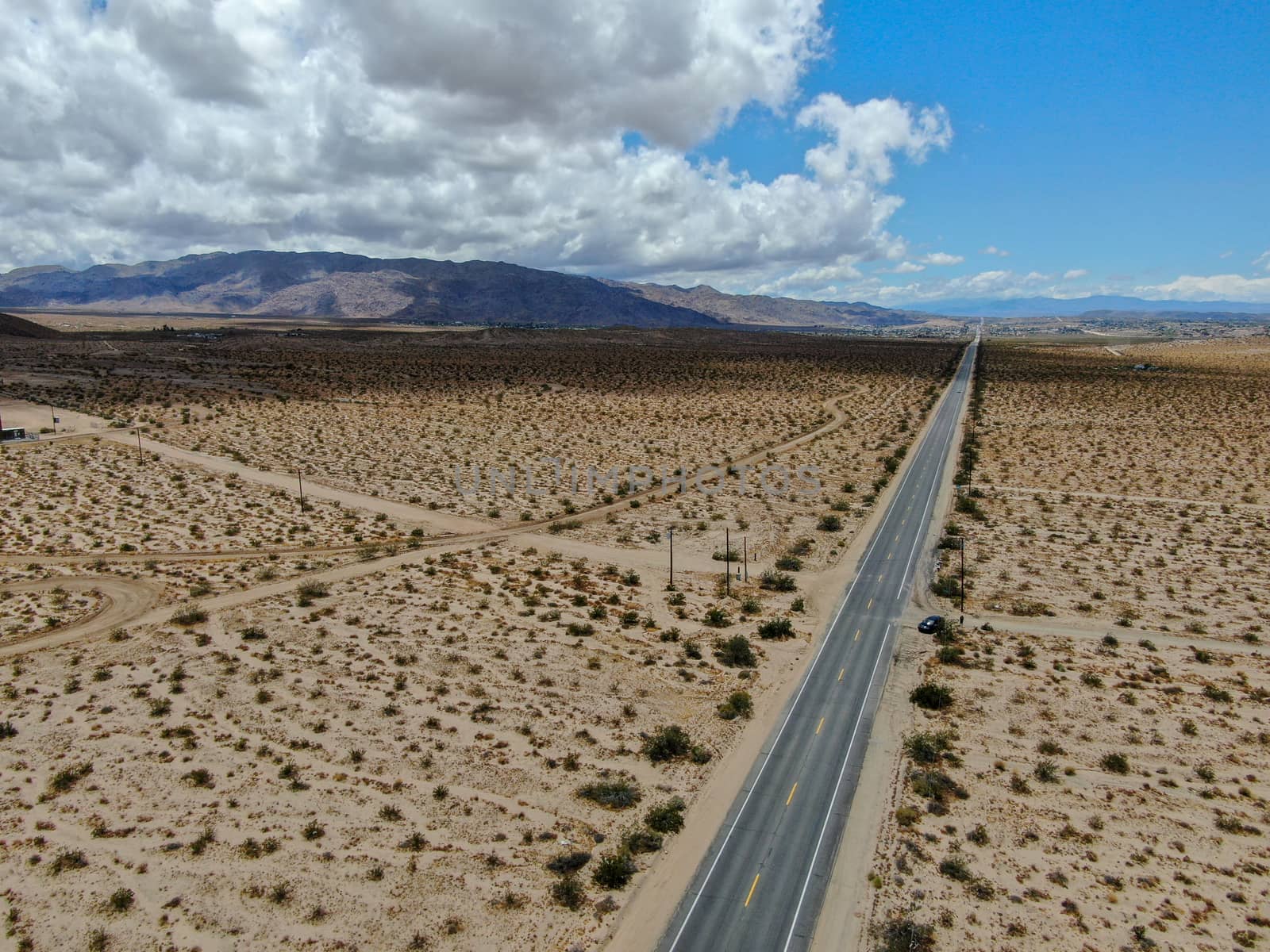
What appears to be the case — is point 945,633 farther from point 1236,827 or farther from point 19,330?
point 19,330

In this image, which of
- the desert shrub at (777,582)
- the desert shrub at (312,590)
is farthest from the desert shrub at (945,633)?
the desert shrub at (312,590)

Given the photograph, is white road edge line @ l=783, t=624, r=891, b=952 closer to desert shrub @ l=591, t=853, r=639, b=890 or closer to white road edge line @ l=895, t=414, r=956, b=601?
desert shrub @ l=591, t=853, r=639, b=890

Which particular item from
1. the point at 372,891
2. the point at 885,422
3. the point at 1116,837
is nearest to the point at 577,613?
the point at 372,891

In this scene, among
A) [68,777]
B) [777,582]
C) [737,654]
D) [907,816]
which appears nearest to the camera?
[907,816]

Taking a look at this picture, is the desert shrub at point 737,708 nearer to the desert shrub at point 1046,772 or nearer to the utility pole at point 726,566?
the desert shrub at point 1046,772

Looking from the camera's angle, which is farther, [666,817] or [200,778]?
[200,778]

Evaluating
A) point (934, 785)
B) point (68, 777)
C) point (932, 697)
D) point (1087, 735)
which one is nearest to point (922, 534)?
point (932, 697)
